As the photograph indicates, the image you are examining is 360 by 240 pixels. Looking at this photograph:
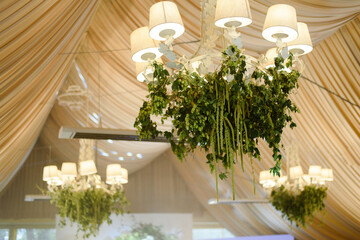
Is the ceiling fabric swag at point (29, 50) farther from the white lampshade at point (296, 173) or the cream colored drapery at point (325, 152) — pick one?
the white lampshade at point (296, 173)

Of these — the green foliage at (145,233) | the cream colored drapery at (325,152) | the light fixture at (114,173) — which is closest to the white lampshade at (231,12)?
the cream colored drapery at (325,152)

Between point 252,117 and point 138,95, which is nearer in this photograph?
point 252,117

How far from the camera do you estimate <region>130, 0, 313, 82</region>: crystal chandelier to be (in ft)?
8.57

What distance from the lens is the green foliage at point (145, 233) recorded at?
30.7ft

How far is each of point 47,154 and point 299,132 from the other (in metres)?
4.60

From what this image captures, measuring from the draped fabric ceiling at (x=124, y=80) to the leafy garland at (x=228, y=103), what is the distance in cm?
129

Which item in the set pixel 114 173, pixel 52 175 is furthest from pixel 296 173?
pixel 52 175

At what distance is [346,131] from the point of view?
21.3ft

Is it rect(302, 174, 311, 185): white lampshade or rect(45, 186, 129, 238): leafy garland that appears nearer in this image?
rect(45, 186, 129, 238): leafy garland

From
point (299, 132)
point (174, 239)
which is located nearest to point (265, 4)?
point (299, 132)

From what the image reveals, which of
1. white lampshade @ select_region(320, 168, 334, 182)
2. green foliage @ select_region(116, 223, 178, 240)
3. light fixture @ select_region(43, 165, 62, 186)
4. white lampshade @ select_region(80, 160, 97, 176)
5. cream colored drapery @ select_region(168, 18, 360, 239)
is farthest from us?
green foliage @ select_region(116, 223, 178, 240)

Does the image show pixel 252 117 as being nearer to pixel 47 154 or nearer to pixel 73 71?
pixel 73 71

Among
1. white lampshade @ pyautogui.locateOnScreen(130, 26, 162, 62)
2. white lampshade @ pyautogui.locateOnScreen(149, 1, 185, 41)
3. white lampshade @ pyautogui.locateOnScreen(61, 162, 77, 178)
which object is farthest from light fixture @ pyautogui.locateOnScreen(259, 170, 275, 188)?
white lampshade @ pyautogui.locateOnScreen(149, 1, 185, 41)

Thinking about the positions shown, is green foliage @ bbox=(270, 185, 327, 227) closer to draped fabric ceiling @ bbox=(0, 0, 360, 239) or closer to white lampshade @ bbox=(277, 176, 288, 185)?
white lampshade @ bbox=(277, 176, 288, 185)
